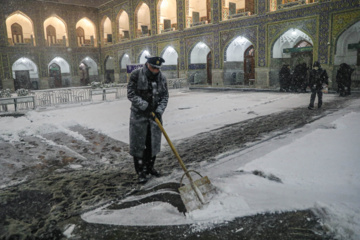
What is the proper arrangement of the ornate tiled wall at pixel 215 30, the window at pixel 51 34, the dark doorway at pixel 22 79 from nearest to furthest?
1. the ornate tiled wall at pixel 215 30
2. the dark doorway at pixel 22 79
3. the window at pixel 51 34

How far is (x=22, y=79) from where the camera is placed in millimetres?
23969

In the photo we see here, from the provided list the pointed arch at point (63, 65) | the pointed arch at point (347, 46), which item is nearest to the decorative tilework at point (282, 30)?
the pointed arch at point (347, 46)

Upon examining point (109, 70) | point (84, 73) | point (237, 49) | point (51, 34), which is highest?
point (51, 34)

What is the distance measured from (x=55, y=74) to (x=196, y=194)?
2748cm

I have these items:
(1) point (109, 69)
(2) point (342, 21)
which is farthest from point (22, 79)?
(2) point (342, 21)

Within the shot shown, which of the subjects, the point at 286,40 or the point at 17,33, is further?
the point at 17,33

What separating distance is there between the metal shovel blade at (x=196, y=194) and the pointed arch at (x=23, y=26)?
25688 millimetres

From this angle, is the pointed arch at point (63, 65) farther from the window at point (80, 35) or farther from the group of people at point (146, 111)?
the group of people at point (146, 111)

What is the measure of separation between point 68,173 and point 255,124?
4.05m

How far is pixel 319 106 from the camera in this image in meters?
7.64

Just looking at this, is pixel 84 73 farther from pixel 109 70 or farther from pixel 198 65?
pixel 198 65

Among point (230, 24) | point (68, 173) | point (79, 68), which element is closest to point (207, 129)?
point (68, 173)

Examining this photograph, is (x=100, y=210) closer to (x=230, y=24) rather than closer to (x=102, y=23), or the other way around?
(x=230, y=24)

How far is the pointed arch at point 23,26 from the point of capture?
23364mm
